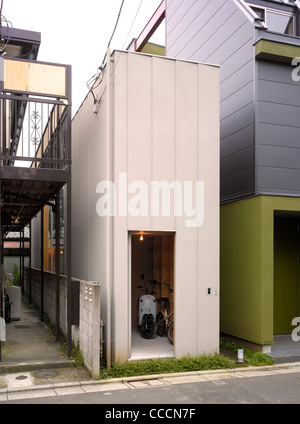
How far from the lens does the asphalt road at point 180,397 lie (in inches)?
245

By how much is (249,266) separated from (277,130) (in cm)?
316

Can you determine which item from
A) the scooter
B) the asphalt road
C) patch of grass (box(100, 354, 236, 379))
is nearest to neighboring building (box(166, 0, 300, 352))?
patch of grass (box(100, 354, 236, 379))

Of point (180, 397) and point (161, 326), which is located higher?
point (161, 326)

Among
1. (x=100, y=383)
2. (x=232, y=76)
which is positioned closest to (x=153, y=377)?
(x=100, y=383)

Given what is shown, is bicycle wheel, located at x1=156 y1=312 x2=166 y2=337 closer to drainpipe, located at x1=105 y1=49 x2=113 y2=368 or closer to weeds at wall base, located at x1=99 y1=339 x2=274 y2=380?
weeds at wall base, located at x1=99 y1=339 x2=274 y2=380

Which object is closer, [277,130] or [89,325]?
[89,325]

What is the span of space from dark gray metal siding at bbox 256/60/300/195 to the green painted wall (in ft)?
1.67

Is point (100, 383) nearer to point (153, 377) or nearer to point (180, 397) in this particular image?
point (153, 377)

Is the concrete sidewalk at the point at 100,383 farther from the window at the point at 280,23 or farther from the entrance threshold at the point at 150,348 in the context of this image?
the window at the point at 280,23

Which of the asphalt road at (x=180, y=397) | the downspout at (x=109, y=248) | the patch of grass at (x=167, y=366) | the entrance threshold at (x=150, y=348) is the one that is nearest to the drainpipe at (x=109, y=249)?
the downspout at (x=109, y=248)

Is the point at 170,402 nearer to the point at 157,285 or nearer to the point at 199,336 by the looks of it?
the point at 199,336

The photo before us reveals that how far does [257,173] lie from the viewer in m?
9.97

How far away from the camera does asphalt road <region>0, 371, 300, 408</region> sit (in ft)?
20.4
